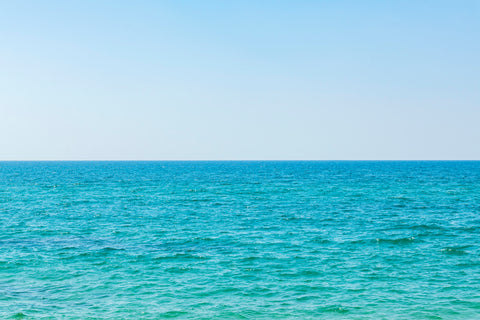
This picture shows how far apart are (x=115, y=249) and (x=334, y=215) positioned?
2719 centimetres

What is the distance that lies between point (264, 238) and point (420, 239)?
1325 centimetres

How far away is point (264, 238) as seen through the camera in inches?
1475

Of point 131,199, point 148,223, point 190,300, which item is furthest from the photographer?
point 131,199

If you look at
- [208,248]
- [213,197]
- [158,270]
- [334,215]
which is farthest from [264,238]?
[213,197]

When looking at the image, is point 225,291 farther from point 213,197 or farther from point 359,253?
point 213,197

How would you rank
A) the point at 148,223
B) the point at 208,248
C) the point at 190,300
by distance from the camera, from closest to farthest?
1. the point at 190,300
2. the point at 208,248
3. the point at 148,223

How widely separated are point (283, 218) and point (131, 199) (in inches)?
1272

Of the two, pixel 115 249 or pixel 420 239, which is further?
pixel 420 239

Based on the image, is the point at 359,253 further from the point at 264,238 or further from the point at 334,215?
the point at 334,215

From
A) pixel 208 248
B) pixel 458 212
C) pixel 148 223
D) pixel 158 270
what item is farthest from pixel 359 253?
pixel 458 212

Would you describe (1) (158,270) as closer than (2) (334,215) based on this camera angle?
Yes

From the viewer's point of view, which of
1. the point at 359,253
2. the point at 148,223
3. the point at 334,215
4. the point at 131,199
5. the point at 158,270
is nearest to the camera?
the point at 158,270

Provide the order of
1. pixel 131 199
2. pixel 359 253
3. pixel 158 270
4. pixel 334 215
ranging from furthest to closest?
1. pixel 131 199
2. pixel 334 215
3. pixel 359 253
4. pixel 158 270

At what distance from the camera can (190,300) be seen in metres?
22.1
